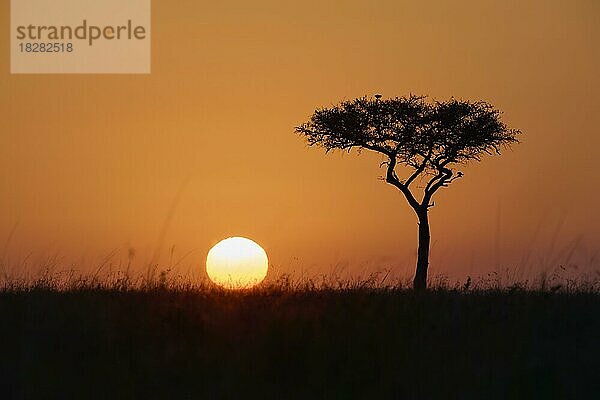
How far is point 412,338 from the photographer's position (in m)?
12.5

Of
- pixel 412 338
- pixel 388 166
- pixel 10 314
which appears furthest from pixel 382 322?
pixel 388 166

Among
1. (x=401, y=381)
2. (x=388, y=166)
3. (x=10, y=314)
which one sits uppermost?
(x=388, y=166)

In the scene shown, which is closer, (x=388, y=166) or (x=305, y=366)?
(x=305, y=366)

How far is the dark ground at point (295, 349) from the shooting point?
11.0 m

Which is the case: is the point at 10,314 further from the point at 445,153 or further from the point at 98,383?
the point at 445,153

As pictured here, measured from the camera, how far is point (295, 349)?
463 inches

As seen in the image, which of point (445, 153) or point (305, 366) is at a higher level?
point (445, 153)

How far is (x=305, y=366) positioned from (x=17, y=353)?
12.2ft

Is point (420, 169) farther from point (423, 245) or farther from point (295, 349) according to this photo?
point (295, 349)

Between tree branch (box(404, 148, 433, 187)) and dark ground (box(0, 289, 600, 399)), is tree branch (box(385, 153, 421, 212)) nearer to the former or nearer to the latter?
tree branch (box(404, 148, 433, 187))

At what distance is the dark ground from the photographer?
36.1ft

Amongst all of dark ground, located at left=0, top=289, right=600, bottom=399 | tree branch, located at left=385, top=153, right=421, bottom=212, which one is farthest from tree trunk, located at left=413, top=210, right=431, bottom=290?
dark ground, located at left=0, top=289, right=600, bottom=399

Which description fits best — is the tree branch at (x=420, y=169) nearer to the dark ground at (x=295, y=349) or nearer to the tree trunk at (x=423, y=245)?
the tree trunk at (x=423, y=245)

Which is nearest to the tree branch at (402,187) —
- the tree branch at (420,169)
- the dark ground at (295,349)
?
the tree branch at (420,169)
